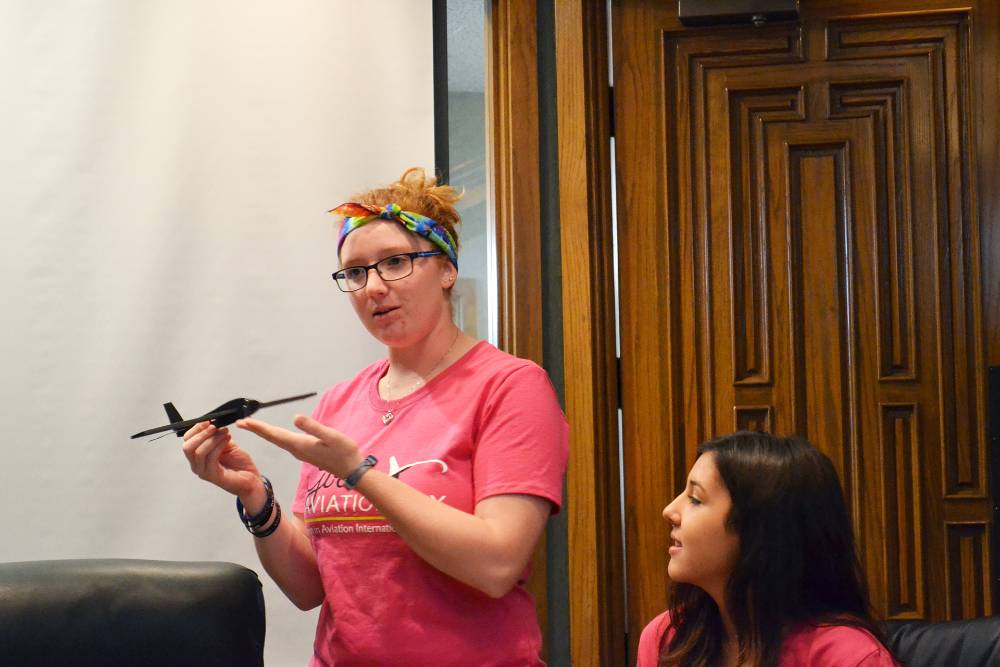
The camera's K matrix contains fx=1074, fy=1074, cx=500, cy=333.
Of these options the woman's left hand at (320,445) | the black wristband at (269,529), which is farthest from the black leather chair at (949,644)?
the black wristband at (269,529)

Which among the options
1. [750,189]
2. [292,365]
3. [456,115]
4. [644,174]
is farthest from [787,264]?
[292,365]

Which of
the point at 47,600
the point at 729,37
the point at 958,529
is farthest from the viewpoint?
the point at 729,37

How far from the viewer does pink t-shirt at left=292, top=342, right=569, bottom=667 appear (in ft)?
4.72

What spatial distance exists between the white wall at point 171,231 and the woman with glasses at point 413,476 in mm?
693

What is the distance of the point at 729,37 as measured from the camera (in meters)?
2.40

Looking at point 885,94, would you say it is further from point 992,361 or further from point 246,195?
point 246,195

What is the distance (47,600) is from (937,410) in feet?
5.81

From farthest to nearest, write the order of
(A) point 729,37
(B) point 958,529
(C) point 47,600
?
(A) point 729,37 → (B) point 958,529 → (C) point 47,600

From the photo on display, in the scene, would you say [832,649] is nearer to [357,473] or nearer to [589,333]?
[357,473]

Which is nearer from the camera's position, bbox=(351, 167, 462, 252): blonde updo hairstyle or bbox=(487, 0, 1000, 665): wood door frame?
bbox=(351, 167, 462, 252): blonde updo hairstyle

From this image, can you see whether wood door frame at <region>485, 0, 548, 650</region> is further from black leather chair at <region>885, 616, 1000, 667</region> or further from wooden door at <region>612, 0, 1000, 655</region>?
black leather chair at <region>885, 616, 1000, 667</region>

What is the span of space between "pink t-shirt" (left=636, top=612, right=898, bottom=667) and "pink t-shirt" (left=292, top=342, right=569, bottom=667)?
0.35 meters

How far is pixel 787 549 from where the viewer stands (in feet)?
4.80

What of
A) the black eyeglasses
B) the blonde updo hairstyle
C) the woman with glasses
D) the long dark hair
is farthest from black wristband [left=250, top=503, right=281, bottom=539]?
the long dark hair
